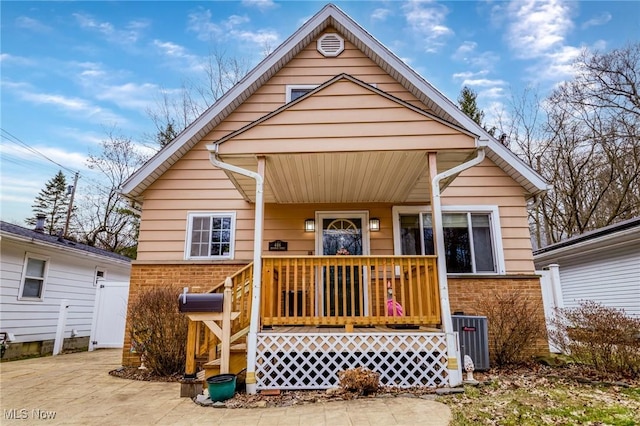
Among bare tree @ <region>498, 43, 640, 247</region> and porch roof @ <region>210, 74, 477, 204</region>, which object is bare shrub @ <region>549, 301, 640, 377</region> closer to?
porch roof @ <region>210, 74, 477, 204</region>

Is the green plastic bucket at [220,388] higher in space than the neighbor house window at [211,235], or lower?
lower

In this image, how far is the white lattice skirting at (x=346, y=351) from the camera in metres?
4.60

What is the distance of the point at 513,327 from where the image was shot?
251 inches

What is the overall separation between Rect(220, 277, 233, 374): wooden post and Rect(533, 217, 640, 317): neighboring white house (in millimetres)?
6478

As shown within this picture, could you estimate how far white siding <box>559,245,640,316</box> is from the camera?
8875 millimetres

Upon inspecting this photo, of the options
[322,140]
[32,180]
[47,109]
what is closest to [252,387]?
[322,140]

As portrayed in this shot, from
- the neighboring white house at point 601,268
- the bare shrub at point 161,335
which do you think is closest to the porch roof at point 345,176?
the bare shrub at point 161,335

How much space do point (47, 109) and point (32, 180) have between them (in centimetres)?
1268

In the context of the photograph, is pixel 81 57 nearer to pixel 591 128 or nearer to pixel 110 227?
pixel 110 227

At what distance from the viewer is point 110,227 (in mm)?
Result: 20672

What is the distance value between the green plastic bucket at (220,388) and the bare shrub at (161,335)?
6.56 ft

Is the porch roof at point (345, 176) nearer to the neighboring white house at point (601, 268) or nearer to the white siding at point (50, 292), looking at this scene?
the neighboring white house at point (601, 268)

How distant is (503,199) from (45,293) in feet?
39.0

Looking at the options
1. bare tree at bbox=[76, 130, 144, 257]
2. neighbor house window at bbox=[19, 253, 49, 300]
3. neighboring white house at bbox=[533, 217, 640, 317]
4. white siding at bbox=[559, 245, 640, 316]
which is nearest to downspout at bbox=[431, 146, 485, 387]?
neighboring white house at bbox=[533, 217, 640, 317]
